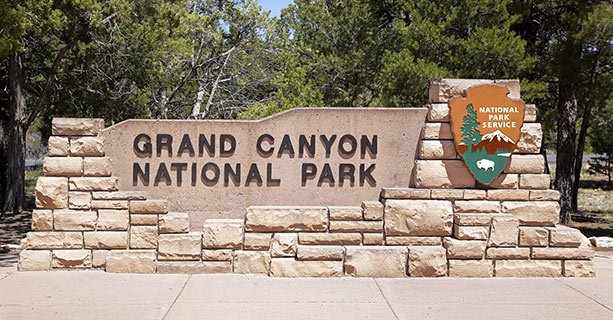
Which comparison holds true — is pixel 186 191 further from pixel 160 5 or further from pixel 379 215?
pixel 160 5

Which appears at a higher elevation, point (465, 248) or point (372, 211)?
point (372, 211)

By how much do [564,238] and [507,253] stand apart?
0.71 meters

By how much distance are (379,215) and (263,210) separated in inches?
55.2

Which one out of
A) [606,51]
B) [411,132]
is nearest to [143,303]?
[411,132]

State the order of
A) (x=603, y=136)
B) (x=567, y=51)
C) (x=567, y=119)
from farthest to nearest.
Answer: (x=603, y=136) < (x=567, y=119) < (x=567, y=51)

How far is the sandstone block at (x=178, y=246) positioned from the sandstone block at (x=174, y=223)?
0.21ft

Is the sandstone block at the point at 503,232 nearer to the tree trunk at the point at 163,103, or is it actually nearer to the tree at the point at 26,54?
the tree at the point at 26,54

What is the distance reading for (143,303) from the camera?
6.77m

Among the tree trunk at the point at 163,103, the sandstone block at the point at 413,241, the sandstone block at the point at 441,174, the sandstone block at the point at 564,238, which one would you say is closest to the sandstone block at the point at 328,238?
the sandstone block at the point at 413,241

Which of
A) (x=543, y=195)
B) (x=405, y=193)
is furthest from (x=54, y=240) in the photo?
(x=543, y=195)

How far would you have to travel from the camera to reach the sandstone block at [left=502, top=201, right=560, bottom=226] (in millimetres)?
8281

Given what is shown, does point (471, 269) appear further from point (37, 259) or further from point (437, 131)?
point (37, 259)

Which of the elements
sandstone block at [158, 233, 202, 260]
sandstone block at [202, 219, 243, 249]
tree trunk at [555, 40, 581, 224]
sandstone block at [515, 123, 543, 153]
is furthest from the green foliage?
sandstone block at [158, 233, 202, 260]

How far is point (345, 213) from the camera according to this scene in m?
8.15
